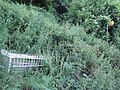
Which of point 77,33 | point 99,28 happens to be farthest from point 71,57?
point 99,28

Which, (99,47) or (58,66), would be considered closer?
(58,66)

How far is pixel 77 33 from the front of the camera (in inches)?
205

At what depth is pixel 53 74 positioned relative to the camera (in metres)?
3.96

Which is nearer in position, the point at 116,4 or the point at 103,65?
the point at 103,65

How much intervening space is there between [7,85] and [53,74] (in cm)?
78

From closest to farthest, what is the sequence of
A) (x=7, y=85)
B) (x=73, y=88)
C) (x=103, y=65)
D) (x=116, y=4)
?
1. (x=7, y=85)
2. (x=73, y=88)
3. (x=103, y=65)
4. (x=116, y=4)

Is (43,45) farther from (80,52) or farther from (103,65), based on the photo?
(103,65)

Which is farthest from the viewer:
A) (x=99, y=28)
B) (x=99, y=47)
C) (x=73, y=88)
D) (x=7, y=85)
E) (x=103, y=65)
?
(x=99, y=28)

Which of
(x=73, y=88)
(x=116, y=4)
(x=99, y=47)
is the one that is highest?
(x=116, y=4)

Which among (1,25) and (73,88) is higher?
(1,25)

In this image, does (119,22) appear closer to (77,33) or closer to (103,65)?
(77,33)

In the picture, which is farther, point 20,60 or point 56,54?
point 56,54

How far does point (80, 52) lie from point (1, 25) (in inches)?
51.6

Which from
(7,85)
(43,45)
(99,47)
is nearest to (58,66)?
(43,45)
